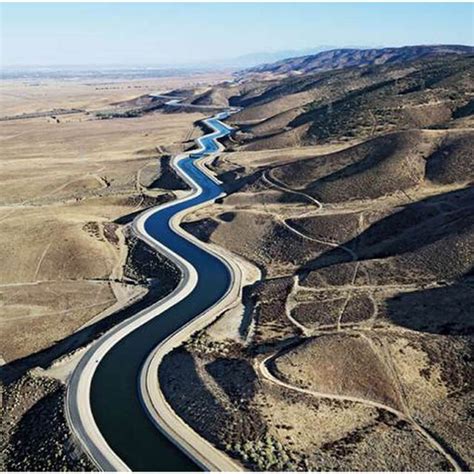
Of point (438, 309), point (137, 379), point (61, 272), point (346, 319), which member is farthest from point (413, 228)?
point (61, 272)

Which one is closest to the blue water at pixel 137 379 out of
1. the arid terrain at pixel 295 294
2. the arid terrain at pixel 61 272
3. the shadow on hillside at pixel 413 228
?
the arid terrain at pixel 295 294

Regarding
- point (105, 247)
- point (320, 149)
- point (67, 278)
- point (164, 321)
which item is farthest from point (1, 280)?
point (320, 149)

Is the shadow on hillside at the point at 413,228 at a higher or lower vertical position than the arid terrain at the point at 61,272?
higher

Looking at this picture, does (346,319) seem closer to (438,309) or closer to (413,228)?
(438,309)

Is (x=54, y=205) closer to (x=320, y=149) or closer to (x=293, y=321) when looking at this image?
(x=320, y=149)

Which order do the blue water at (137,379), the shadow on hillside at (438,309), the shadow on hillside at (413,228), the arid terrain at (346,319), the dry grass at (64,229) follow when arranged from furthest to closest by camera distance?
the shadow on hillside at (413,228), the dry grass at (64,229), the shadow on hillside at (438,309), the arid terrain at (346,319), the blue water at (137,379)

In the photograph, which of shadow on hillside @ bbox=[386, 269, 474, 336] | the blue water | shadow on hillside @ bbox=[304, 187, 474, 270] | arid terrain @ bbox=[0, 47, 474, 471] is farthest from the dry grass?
shadow on hillside @ bbox=[386, 269, 474, 336]

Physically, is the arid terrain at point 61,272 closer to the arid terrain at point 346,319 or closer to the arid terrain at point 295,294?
the arid terrain at point 295,294
